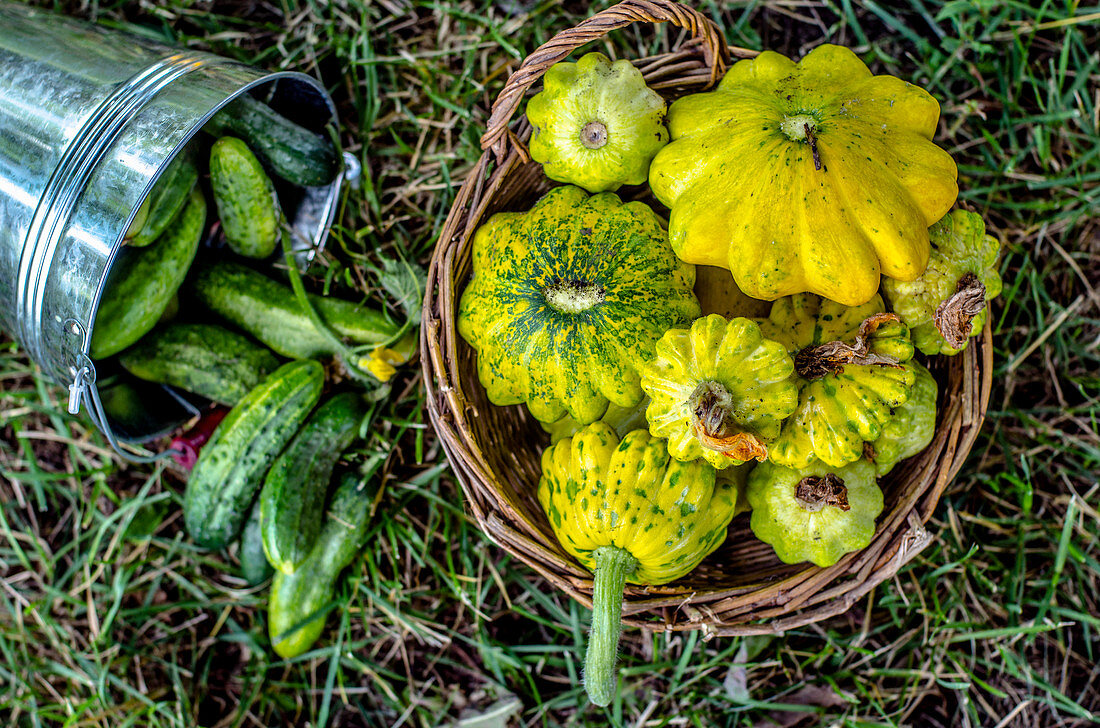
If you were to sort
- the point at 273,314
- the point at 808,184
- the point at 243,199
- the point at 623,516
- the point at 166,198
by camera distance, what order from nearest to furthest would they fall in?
the point at 808,184 → the point at 623,516 → the point at 166,198 → the point at 243,199 → the point at 273,314

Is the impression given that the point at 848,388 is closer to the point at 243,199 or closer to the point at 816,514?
the point at 816,514

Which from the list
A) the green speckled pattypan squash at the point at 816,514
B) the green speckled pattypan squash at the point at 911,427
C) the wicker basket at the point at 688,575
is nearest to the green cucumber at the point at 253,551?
the wicker basket at the point at 688,575

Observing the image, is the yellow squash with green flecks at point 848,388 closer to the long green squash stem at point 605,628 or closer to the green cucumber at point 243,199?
the long green squash stem at point 605,628

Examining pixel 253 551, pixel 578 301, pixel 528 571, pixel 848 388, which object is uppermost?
pixel 578 301

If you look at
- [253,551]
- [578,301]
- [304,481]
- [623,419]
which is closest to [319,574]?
[253,551]

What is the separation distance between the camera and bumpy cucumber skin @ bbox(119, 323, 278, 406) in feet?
7.02

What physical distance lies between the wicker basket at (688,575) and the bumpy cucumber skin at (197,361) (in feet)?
1.86

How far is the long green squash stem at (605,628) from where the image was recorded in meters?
1.63

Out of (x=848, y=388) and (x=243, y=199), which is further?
(x=243, y=199)

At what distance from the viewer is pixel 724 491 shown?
71.0 inches

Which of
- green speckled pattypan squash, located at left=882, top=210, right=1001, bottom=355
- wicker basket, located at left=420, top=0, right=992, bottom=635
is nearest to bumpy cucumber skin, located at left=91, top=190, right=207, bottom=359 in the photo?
wicker basket, located at left=420, top=0, right=992, bottom=635

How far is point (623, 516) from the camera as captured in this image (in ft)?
5.52

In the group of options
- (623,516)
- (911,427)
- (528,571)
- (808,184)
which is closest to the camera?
(808,184)

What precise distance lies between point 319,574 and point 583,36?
1.59 metres
